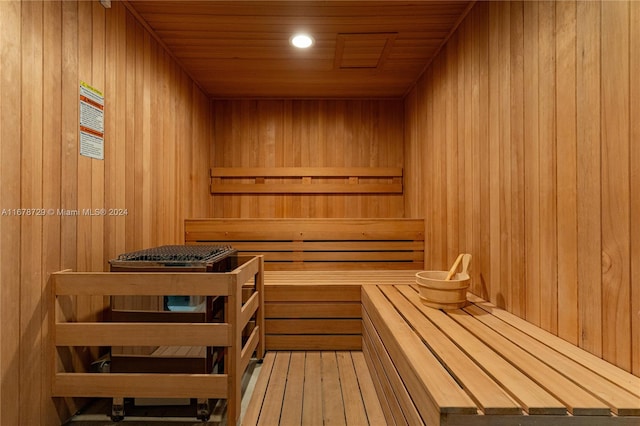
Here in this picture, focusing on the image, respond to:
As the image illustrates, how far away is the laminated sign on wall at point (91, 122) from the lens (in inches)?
73.6

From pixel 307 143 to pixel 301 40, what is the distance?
151cm

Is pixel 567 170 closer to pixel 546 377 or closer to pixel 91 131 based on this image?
pixel 546 377

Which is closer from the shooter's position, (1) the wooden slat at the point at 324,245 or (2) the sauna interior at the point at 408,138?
(2) the sauna interior at the point at 408,138

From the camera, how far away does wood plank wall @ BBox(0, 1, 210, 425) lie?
1453mm

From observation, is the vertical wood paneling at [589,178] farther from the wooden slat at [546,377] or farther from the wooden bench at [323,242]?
the wooden bench at [323,242]

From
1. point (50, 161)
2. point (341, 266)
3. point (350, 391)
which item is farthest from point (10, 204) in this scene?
point (341, 266)

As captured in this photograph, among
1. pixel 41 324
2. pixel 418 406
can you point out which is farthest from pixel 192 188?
pixel 418 406

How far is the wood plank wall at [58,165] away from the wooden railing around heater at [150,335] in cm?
12

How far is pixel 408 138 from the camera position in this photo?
3908 millimetres

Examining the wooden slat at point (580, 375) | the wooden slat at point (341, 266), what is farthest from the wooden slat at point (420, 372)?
the wooden slat at point (341, 266)

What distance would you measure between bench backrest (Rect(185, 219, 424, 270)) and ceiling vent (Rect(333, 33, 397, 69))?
1.42m

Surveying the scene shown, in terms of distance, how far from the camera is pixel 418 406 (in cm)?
114

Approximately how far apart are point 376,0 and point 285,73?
1327 millimetres

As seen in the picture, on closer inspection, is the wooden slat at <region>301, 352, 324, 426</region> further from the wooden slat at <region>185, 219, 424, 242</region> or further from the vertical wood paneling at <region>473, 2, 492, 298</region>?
the vertical wood paneling at <region>473, 2, 492, 298</region>
